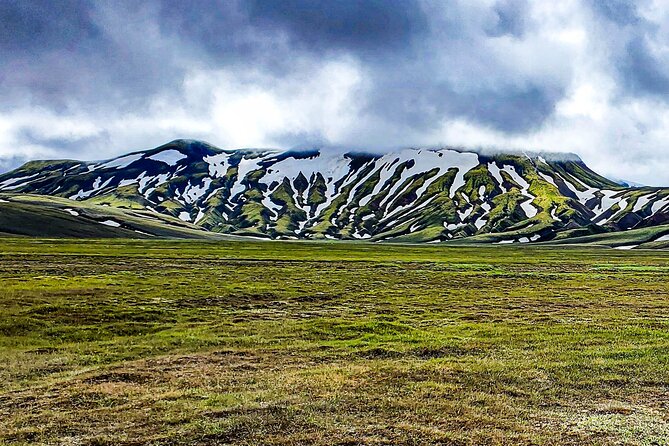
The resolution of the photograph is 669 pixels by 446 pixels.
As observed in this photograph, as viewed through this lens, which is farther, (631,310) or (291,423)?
(631,310)

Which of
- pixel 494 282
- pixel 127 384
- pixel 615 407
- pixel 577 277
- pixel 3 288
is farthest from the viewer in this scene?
pixel 577 277

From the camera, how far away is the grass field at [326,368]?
16.2 metres

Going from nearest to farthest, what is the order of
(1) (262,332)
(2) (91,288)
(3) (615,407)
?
(3) (615,407) → (1) (262,332) → (2) (91,288)

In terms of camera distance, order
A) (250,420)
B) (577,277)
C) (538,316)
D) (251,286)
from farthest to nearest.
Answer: (577,277) < (251,286) < (538,316) < (250,420)

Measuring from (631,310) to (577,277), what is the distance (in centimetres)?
3743

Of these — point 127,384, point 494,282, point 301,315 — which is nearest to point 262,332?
point 301,315

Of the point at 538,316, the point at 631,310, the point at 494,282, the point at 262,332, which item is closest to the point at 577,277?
the point at 494,282

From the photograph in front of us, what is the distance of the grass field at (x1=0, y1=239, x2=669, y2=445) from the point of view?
16.2m

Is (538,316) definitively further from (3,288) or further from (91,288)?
(3,288)

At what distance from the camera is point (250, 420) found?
16.9 meters

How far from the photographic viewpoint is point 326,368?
24250 millimetres

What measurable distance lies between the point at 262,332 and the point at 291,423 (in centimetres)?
1794

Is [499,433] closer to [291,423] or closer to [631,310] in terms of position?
[291,423]

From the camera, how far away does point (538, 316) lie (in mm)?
40625
